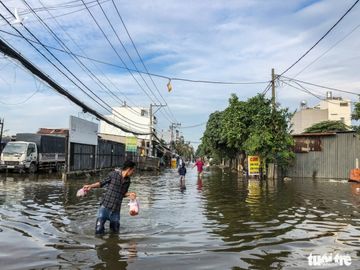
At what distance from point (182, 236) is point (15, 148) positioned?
27604mm

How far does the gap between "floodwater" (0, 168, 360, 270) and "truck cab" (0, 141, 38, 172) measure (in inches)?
749

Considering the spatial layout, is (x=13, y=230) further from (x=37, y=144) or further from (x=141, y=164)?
(x=141, y=164)

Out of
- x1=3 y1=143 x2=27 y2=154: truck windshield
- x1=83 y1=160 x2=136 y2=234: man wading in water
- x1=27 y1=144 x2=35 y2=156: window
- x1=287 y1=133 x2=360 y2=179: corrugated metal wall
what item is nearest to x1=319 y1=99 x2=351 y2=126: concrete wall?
x1=287 y1=133 x2=360 y2=179: corrugated metal wall

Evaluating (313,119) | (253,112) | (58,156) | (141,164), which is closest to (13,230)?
(253,112)

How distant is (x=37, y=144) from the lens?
36219mm

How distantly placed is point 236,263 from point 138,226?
4.03m

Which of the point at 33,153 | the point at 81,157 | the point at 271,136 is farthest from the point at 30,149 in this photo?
the point at 271,136

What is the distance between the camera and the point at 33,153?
35.0 m

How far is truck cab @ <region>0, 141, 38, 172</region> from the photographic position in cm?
3328

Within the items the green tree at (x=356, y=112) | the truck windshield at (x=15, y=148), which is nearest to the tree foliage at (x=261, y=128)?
the green tree at (x=356, y=112)

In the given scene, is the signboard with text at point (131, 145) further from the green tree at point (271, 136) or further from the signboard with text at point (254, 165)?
the green tree at point (271, 136)

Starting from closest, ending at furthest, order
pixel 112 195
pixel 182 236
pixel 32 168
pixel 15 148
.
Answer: pixel 112 195
pixel 182 236
pixel 15 148
pixel 32 168

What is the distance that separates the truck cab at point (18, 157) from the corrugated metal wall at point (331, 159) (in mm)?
19924

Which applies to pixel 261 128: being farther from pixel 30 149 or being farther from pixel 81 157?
pixel 30 149
